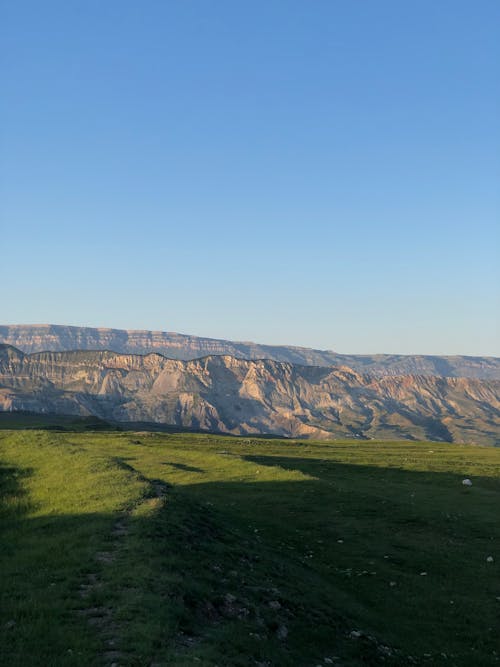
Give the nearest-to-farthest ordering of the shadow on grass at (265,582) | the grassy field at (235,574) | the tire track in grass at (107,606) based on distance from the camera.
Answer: the tire track in grass at (107,606), the grassy field at (235,574), the shadow on grass at (265,582)

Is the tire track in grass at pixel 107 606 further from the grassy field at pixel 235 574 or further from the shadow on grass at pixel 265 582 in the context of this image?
the shadow on grass at pixel 265 582

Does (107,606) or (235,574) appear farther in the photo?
(235,574)

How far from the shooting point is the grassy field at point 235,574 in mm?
15797

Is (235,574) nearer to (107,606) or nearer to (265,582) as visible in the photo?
(265,582)

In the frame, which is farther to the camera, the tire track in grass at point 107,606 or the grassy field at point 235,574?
the grassy field at point 235,574

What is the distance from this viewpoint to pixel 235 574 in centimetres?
2288

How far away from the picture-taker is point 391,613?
961 inches

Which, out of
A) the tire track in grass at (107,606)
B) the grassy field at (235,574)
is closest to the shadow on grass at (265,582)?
the grassy field at (235,574)

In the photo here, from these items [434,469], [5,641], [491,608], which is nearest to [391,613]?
A: [491,608]

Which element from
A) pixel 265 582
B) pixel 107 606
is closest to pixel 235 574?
pixel 265 582

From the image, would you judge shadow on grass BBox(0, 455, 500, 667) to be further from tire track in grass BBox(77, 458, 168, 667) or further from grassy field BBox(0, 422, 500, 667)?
tire track in grass BBox(77, 458, 168, 667)

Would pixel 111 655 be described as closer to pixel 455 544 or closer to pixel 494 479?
pixel 455 544

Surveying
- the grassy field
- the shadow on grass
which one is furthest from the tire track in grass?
the shadow on grass

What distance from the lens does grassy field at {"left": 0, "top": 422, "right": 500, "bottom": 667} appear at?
1580 centimetres
